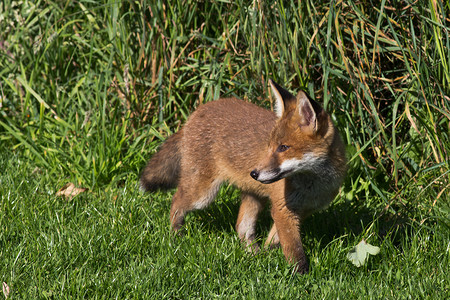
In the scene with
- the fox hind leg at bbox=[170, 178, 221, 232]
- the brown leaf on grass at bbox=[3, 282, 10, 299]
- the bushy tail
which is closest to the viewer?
the brown leaf on grass at bbox=[3, 282, 10, 299]

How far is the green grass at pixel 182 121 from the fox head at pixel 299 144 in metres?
0.54

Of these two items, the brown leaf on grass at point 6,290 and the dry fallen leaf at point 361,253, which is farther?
the dry fallen leaf at point 361,253

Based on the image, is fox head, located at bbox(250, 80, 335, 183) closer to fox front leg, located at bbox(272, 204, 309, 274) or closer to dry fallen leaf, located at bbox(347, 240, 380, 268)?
fox front leg, located at bbox(272, 204, 309, 274)

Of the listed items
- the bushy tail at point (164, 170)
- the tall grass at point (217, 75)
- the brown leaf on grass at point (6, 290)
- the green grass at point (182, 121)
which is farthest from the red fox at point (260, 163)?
the brown leaf on grass at point (6, 290)

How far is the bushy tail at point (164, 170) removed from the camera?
16.8 ft

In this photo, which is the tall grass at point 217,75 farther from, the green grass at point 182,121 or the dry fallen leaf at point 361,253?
the dry fallen leaf at point 361,253

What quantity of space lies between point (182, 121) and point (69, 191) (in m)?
1.46

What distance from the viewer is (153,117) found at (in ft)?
20.5

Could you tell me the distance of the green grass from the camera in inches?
156

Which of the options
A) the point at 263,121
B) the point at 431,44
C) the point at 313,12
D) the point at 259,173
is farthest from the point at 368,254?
the point at 313,12

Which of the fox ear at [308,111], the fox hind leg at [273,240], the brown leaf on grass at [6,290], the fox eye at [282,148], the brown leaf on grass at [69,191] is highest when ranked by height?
the fox ear at [308,111]

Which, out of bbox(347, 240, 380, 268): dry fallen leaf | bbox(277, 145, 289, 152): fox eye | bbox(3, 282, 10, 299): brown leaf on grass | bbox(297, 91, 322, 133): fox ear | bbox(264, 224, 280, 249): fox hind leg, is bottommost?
bbox(264, 224, 280, 249): fox hind leg

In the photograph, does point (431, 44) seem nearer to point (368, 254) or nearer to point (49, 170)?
point (368, 254)

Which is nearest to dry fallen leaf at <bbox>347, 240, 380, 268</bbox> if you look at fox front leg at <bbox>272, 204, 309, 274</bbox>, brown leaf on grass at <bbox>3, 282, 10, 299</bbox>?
fox front leg at <bbox>272, 204, 309, 274</bbox>
